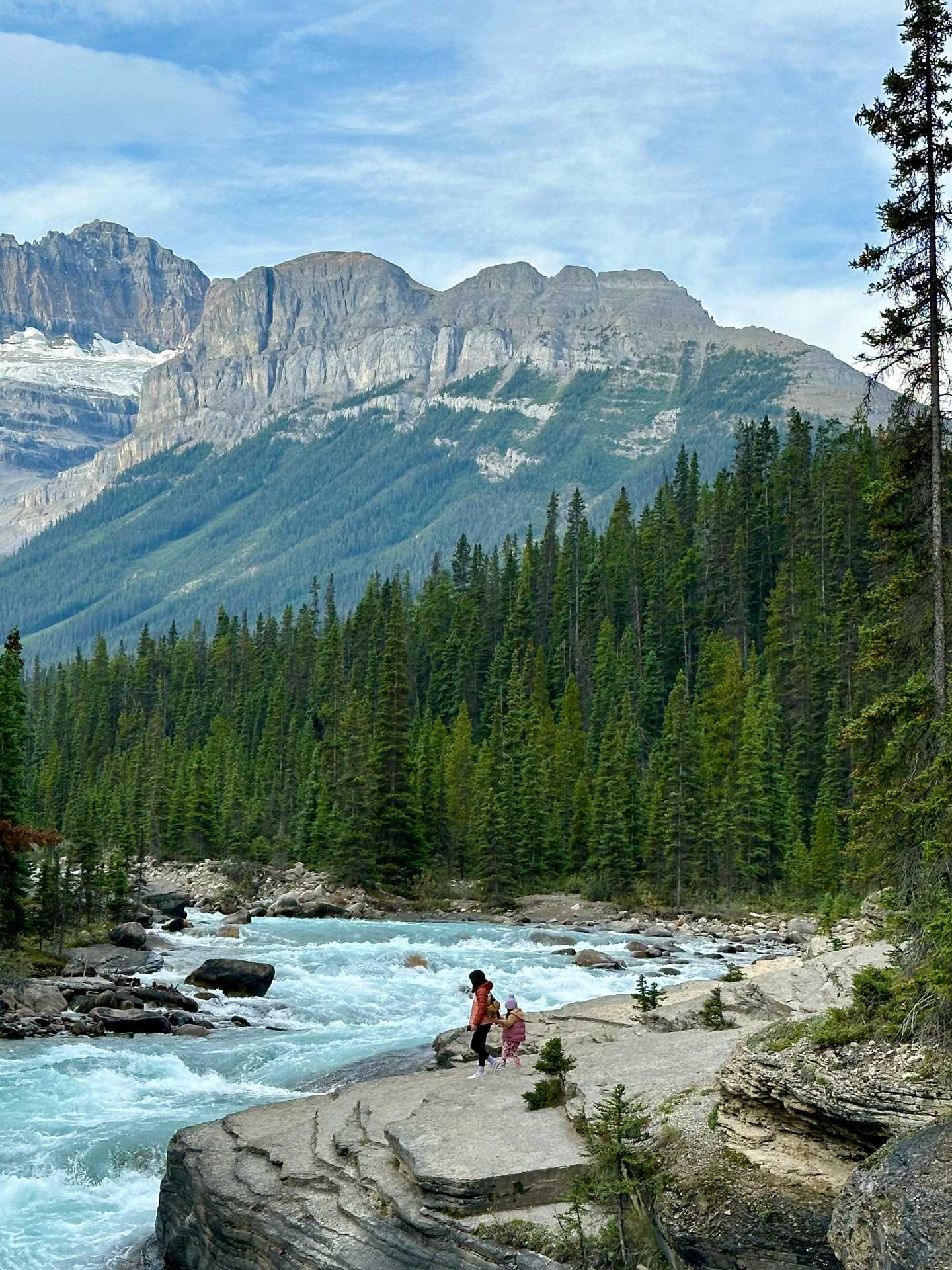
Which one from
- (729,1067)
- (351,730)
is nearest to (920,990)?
(729,1067)

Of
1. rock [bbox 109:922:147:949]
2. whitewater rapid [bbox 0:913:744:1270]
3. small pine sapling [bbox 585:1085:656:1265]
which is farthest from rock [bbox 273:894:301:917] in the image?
small pine sapling [bbox 585:1085:656:1265]

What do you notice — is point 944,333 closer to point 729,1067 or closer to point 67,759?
point 729,1067

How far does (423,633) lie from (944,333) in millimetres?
112243

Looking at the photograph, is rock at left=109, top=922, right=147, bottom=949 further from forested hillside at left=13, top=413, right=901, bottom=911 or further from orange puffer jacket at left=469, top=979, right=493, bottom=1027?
orange puffer jacket at left=469, top=979, right=493, bottom=1027

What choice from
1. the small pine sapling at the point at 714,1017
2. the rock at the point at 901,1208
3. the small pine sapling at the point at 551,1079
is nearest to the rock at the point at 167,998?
the small pine sapling at the point at 714,1017

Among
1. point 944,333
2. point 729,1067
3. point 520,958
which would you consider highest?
point 944,333

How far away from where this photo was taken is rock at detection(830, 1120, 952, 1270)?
11203 mm

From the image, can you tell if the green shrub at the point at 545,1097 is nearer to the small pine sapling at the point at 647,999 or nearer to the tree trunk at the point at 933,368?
the small pine sapling at the point at 647,999

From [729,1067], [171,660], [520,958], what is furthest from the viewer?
[171,660]

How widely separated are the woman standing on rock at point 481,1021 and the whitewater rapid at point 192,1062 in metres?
6.15

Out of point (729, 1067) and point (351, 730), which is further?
point (351, 730)

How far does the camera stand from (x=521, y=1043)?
79.8ft

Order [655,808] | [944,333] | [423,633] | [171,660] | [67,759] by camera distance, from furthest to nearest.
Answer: [171,660] < [67,759] < [423,633] < [655,808] < [944,333]

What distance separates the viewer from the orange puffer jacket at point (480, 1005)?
22484 mm
